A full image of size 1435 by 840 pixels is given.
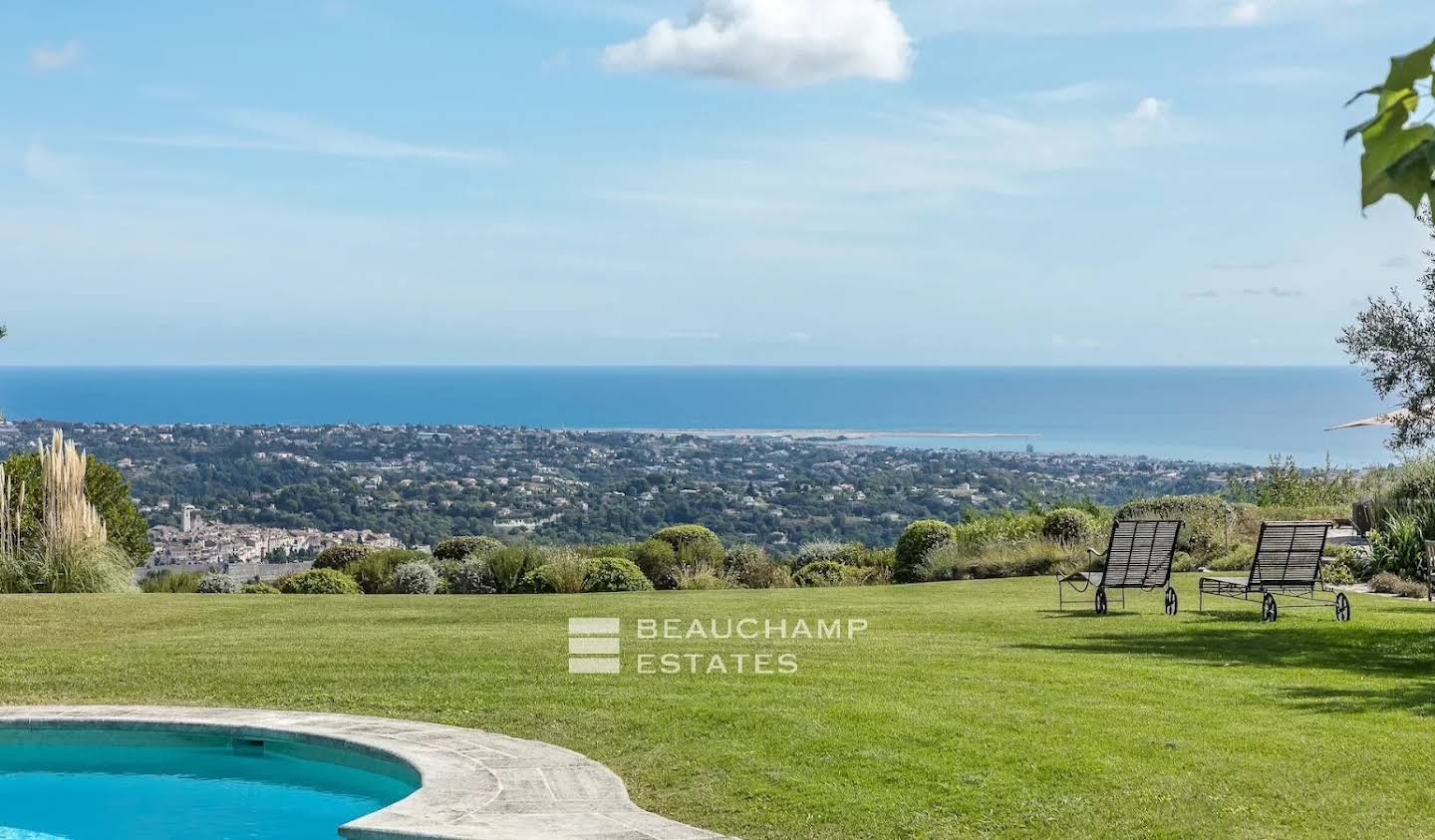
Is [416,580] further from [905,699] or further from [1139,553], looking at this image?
[905,699]

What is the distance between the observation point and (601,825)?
5828mm

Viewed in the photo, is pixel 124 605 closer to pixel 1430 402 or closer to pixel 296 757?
pixel 296 757

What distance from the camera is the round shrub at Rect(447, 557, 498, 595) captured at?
55.3 ft

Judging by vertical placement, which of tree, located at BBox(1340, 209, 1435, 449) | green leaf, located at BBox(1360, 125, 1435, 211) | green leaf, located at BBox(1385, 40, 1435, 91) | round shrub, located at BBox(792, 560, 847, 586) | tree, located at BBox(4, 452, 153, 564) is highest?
tree, located at BBox(1340, 209, 1435, 449)

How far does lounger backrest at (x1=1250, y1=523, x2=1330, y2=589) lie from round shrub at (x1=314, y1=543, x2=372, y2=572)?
11385 mm

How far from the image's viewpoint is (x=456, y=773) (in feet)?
22.2

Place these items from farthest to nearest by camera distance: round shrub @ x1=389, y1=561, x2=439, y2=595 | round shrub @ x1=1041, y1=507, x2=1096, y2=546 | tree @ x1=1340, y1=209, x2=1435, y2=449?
1. round shrub @ x1=1041, y1=507, x2=1096, y2=546
2. round shrub @ x1=389, y1=561, x2=439, y2=595
3. tree @ x1=1340, y1=209, x2=1435, y2=449

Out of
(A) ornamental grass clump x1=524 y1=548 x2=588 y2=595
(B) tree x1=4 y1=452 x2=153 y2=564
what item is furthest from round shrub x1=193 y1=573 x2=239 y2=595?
(A) ornamental grass clump x1=524 y1=548 x2=588 y2=595

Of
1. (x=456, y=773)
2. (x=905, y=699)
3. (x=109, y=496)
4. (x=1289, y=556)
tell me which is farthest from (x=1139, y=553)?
(x=109, y=496)

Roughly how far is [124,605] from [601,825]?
9.09 meters

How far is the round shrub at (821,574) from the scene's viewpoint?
1800cm

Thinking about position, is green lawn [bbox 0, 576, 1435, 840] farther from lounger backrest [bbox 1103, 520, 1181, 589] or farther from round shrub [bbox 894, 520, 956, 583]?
round shrub [bbox 894, 520, 956, 583]

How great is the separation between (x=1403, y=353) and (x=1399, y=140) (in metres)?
15.4

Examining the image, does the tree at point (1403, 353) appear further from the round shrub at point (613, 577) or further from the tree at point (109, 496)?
the tree at point (109, 496)
